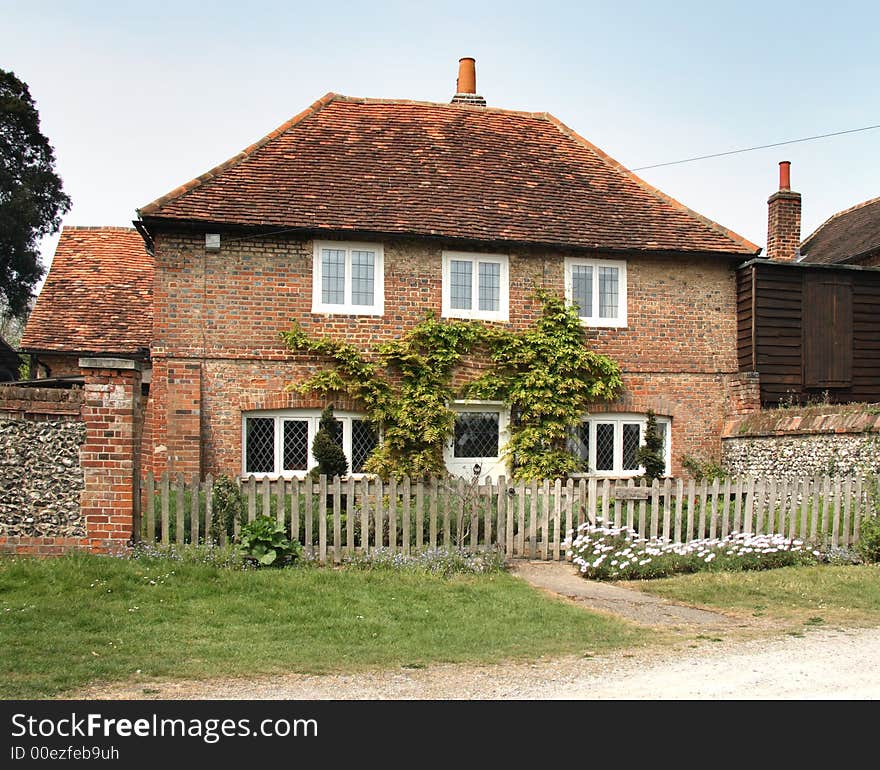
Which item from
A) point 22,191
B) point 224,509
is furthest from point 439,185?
point 22,191

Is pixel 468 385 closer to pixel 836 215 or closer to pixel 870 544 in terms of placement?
pixel 870 544

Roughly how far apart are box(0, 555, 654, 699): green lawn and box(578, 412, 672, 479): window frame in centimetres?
701

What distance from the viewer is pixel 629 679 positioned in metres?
6.58

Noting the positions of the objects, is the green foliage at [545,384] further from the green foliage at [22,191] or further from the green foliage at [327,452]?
the green foliage at [22,191]

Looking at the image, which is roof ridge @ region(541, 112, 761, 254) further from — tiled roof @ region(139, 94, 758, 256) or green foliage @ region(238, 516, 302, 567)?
green foliage @ region(238, 516, 302, 567)

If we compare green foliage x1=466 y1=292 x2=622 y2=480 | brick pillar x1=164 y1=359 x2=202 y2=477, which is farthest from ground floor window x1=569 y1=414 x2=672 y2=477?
brick pillar x1=164 y1=359 x2=202 y2=477

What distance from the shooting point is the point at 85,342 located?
22.8m

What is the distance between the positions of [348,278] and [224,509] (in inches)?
254

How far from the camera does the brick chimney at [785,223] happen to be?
76.3 ft

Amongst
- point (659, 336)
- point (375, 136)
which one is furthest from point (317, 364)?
point (659, 336)

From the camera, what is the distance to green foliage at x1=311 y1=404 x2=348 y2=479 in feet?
51.4

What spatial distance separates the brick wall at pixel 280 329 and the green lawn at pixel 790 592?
641 centimetres

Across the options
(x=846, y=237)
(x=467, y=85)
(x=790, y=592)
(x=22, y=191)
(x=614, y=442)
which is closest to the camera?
(x=790, y=592)

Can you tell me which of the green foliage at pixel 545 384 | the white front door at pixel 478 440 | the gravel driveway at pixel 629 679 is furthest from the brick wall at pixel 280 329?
the gravel driveway at pixel 629 679
